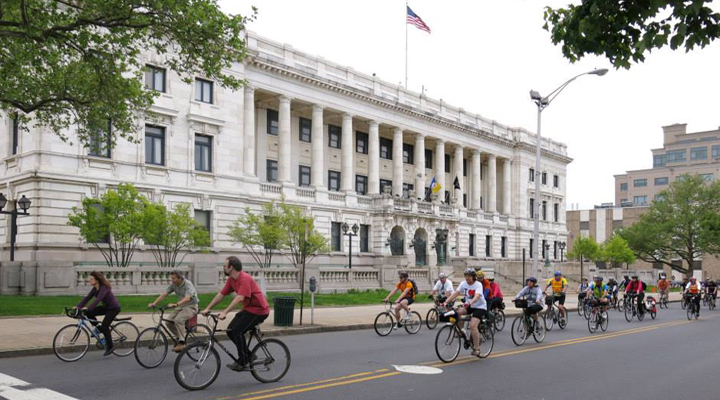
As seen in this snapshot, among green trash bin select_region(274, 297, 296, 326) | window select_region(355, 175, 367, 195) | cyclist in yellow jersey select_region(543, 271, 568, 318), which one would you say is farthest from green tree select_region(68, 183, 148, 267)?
window select_region(355, 175, 367, 195)

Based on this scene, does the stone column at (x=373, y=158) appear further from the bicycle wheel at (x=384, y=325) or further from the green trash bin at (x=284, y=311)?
the green trash bin at (x=284, y=311)

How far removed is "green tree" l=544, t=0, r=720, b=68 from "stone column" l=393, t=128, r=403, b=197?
4901 cm

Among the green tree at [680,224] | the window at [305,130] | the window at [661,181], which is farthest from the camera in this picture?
the window at [661,181]

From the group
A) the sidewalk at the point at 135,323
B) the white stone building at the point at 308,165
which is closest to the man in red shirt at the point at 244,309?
the sidewalk at the point at 135,323

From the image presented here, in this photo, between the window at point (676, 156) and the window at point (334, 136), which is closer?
the window at point (334, 136)

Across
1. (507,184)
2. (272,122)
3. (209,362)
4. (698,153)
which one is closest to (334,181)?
(272,122)

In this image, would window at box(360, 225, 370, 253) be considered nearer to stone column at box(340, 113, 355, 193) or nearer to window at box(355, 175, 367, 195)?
stone column at box(340, 113, 355, 193)

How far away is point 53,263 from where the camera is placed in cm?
2583

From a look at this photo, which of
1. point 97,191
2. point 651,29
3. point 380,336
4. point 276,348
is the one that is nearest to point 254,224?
point 97,191

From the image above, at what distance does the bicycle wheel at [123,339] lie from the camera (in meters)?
13.7

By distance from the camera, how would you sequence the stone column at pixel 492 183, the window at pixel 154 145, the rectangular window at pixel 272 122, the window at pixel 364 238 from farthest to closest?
the stone column at pixel 492 183
the window at pixel 364 238
the rectangular window at pixel 272 122
the window at pixel 154 145

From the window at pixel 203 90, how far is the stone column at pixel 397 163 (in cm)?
2098

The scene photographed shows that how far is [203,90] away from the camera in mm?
42969

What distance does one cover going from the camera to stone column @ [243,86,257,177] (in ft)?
152
